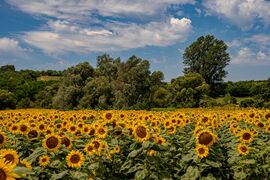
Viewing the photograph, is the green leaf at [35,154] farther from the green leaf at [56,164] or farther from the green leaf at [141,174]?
the green leaf at [141,174]

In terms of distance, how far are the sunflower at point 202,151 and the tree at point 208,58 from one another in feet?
219

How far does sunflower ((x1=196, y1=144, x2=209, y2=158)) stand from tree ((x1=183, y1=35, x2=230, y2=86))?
66.8 meters

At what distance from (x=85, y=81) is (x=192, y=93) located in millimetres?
12911

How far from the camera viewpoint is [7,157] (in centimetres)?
485

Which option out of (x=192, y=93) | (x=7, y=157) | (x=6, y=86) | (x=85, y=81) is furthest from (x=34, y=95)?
(x=7, y=157)

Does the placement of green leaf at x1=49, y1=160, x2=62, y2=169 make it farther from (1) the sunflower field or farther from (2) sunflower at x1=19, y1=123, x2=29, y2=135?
(2) sunflower at x1=19, y1=123, x2=29, y2=135

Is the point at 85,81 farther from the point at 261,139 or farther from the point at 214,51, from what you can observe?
the point at 261,139

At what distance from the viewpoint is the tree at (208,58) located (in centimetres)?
7338

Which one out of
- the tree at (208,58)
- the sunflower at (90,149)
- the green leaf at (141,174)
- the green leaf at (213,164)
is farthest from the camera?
the tree at (208,58)

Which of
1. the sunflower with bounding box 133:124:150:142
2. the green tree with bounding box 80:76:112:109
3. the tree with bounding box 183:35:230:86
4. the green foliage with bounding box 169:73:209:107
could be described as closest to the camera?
the sunflower with bounding box 133:124:150:142

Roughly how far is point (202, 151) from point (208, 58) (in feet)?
222

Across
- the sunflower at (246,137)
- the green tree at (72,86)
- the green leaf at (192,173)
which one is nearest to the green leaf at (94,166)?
the green leaf at (192,173)

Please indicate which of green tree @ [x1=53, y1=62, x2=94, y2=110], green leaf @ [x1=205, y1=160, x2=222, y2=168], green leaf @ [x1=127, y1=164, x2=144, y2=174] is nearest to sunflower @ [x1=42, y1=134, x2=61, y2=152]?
green leaf @ [x1=127, y1=164, x2=144, y2=174]

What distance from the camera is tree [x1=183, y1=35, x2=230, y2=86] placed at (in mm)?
73375
